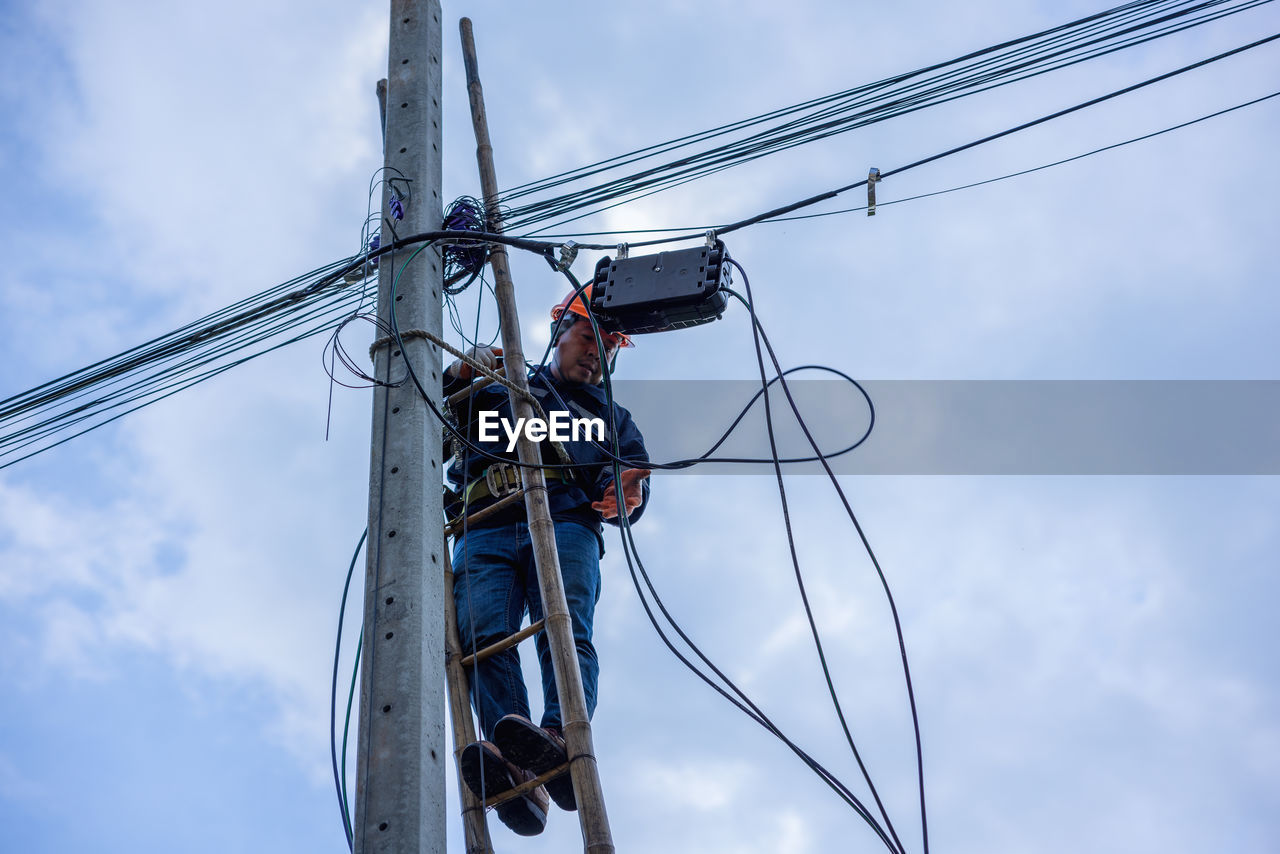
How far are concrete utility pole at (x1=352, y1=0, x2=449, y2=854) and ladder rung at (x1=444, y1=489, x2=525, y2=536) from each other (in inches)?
39.8

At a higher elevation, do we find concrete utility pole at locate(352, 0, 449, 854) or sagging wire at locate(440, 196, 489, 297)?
sagging wire at locate(440, 196, 489, 297)

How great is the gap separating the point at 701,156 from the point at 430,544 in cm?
287

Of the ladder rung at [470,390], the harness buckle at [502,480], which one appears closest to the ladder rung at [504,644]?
the harness buckle at [502,480]

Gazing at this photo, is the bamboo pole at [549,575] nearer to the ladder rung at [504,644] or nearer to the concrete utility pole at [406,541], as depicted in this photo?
the ladder rung at [504,644]

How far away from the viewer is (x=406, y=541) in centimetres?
378

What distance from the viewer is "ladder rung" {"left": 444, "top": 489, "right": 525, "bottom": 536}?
518 cm

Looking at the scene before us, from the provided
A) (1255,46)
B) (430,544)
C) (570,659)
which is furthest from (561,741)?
(1255,46)

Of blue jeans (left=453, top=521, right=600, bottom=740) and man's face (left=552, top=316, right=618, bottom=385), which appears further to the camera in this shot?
man's face (left=552, top=316, right=618, bottom=385)

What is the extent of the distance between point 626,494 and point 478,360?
819 millimetres

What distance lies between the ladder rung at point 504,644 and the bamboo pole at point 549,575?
0.14 metres

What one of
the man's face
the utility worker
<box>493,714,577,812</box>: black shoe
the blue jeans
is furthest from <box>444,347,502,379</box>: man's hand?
<box>493,714,577,812</box>: black shoe

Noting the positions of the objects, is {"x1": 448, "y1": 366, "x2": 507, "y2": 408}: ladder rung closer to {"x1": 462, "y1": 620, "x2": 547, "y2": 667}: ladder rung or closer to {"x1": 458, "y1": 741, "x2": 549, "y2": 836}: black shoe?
{"x1": 462, "y1": 620, "x2": 547, "y2": 667}: ladder rung

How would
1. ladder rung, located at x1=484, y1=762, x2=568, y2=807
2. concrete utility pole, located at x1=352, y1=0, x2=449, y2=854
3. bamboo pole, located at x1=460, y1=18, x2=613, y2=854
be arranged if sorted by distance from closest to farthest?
concrete utility pole, located at x1=352, y1=0, x2=449, y2=854
bamboo pole, located at x1=460, y1=18, x2=613, y2=854
ladder rung, located at x1=484, y1=762, x2=568, y2=807

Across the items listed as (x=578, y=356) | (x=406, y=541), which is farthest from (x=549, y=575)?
(x=578, y=356)
